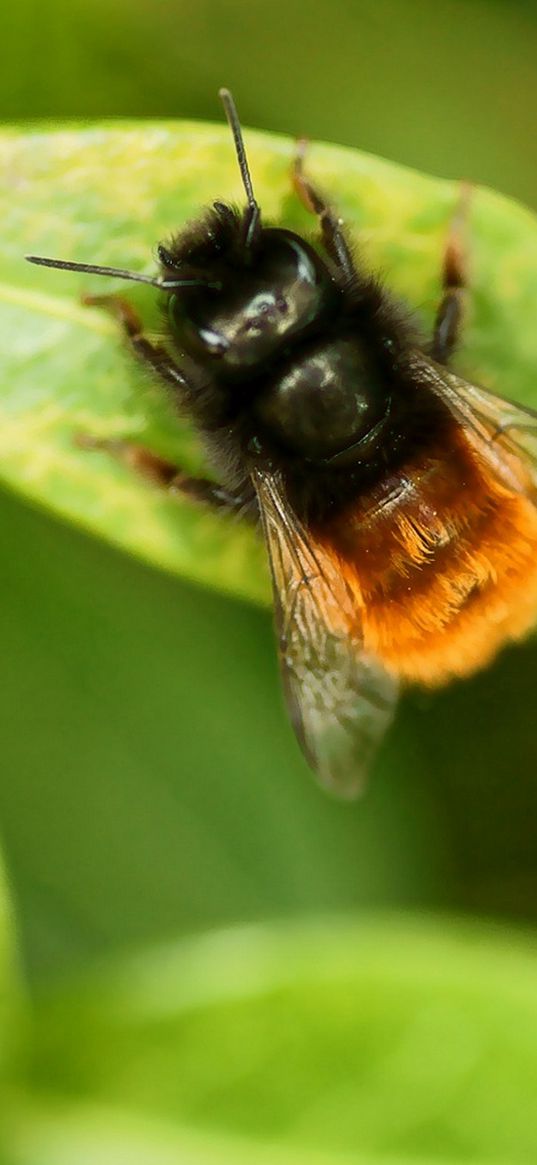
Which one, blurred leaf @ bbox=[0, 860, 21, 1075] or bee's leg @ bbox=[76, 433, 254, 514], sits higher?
bee's leg @ bbox=[76, 433, 254, 514]

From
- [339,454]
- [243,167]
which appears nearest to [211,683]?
[339,454]

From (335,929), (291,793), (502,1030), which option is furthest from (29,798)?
(502,1030)

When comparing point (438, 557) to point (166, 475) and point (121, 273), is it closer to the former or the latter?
point (166, 475)

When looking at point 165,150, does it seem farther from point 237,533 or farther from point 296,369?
point 237,533

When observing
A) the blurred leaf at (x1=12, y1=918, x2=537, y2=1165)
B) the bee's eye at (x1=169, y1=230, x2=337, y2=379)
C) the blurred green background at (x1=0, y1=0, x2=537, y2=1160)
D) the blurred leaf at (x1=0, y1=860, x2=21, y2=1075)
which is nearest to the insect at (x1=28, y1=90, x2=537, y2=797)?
the bee's eye at (x1=169, y1=230, x2=337, y2=379)

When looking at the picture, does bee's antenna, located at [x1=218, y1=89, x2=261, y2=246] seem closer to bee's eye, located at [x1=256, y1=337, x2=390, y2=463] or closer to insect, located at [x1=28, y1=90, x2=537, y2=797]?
insect, located at [x1=28, y1=90, x2=537, y2=797]

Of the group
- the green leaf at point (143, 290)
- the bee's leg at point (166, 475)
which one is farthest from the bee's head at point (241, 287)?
the bee's leg at point (166, 475)
